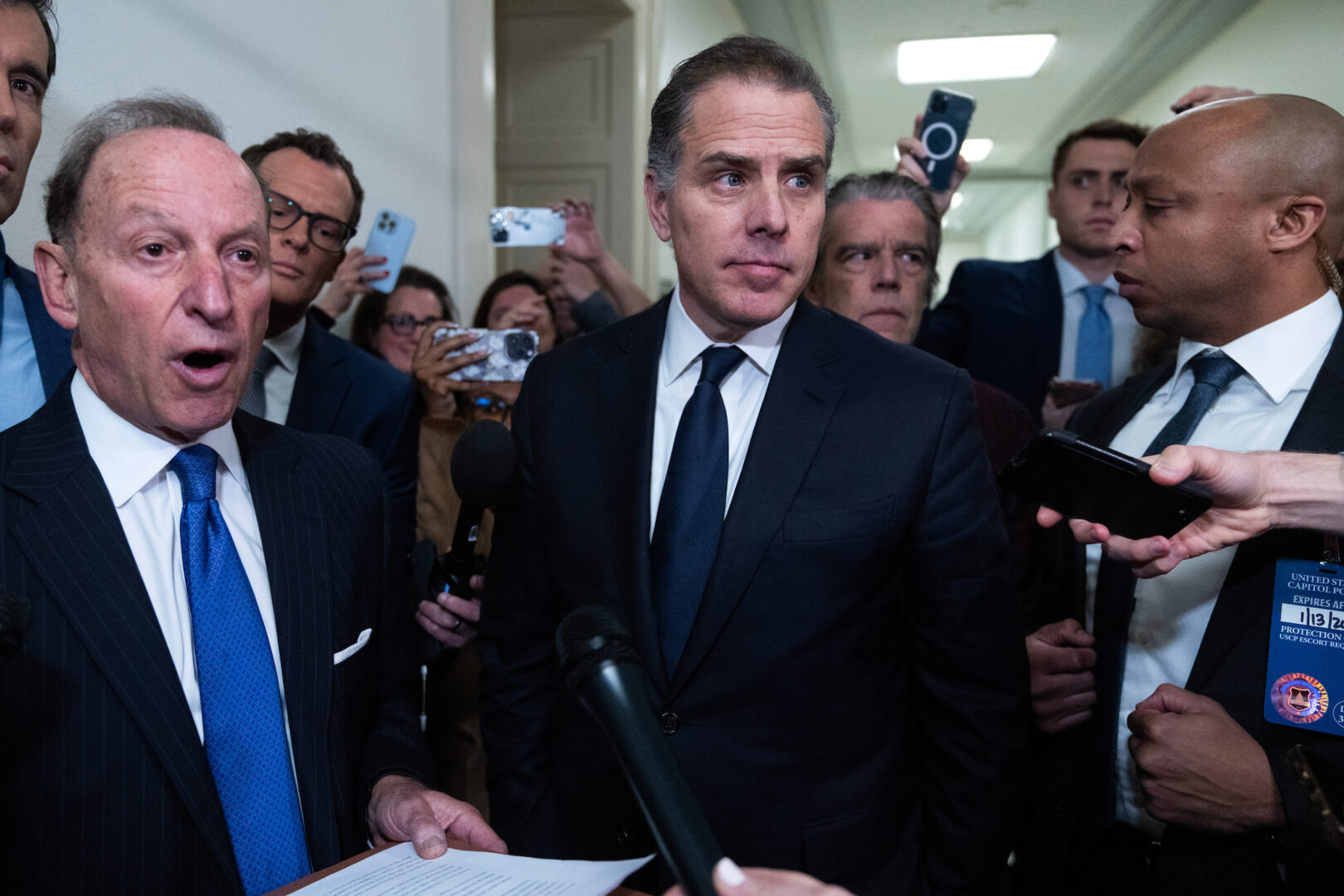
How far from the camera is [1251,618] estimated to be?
4.15ft

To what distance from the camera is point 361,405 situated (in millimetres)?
2211

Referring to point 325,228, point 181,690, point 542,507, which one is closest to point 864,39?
point 325,228

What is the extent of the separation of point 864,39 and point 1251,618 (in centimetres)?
706

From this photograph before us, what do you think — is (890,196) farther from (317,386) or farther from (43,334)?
(43,334)

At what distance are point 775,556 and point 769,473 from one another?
12 centimetres

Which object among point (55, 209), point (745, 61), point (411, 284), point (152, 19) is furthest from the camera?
point (411, 284)

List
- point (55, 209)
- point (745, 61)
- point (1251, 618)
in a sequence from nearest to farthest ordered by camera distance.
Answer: point (55, 209) < point (1251, 618) < point (745, 61)

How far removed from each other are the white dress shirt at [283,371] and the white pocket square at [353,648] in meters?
1.00

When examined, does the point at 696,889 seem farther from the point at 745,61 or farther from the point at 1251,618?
the point at 745,61

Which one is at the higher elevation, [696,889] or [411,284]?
[411,284]

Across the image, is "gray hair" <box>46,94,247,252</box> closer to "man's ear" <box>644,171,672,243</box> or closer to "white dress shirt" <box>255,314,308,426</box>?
"man's ear" <box>644,171,672,243</box>

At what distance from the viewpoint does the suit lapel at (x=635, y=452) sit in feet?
4.28

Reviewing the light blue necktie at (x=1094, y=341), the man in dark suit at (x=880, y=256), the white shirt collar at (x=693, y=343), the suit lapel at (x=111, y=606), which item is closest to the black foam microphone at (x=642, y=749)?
the suit lapel at (x=111, y=606)

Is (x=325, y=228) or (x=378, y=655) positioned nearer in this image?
(x=378, y=655)
